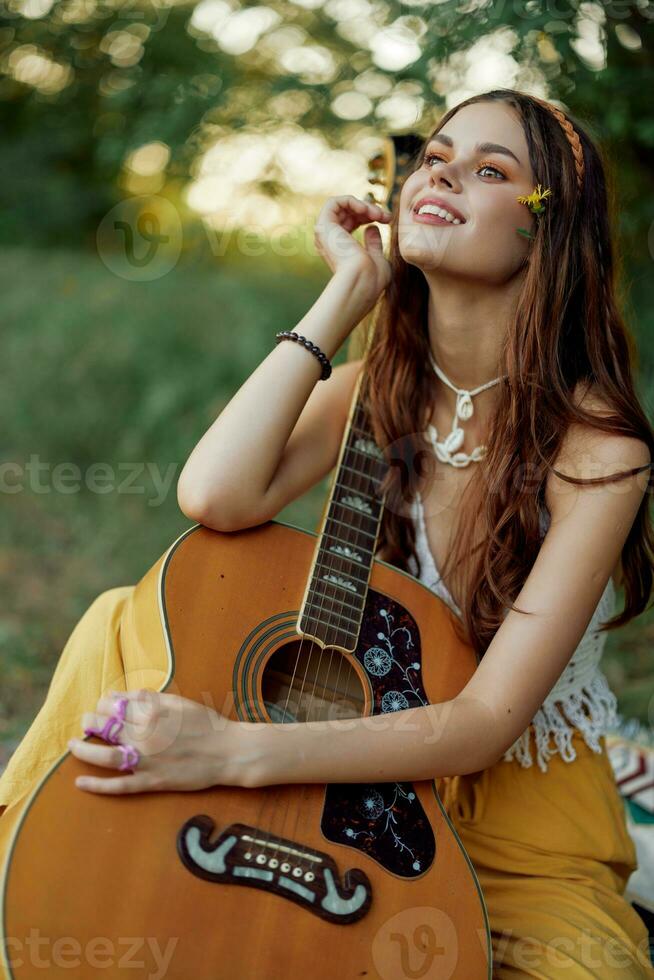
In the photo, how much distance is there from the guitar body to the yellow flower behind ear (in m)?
0.77

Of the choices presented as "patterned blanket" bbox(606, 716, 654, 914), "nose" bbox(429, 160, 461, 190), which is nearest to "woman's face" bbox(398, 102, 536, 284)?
"nose" bbox(429, 160, 461, 190)

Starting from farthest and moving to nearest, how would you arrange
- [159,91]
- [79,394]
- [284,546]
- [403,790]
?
[79,394], [159,91], [284,546], [403,790]

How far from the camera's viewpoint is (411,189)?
1767mm

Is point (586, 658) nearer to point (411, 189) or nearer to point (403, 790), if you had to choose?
point (403, 790)

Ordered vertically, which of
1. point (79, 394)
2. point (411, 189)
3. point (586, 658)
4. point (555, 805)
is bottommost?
point (79, 394)

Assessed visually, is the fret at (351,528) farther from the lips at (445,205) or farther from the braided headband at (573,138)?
the braided headband at (573,138)

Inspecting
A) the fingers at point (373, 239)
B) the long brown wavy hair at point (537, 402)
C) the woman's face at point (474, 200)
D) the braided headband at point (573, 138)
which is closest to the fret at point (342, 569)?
the long brown wavy hair at point (537, 402)

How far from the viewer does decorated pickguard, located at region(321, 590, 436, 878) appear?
1.37m

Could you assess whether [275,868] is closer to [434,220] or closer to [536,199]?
[434,220]

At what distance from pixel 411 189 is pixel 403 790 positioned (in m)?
1.13

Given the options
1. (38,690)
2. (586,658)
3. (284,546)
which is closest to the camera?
(284,546)

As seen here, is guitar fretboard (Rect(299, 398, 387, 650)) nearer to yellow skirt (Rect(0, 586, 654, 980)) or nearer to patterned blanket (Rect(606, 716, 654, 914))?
yellow skirt (Rect(0, 586, 654, 980))

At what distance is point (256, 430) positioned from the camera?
1671mm

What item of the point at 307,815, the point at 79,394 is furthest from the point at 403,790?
the point at 79,394
